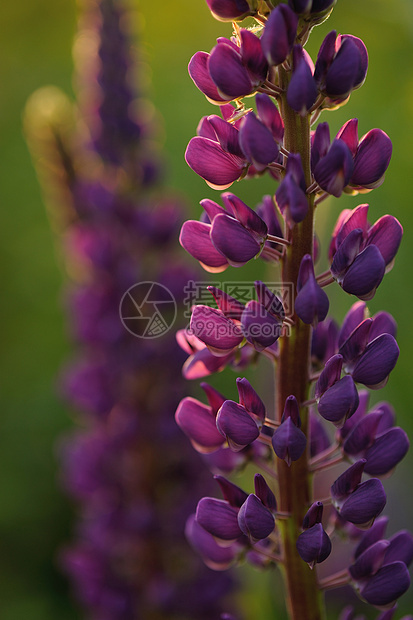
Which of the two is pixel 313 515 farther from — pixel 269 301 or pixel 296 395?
pixel 269 301

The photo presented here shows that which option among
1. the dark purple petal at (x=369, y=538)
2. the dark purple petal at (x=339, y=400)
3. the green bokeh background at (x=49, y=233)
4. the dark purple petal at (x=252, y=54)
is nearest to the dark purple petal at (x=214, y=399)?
the dark purple petal at (x=339, y=400)

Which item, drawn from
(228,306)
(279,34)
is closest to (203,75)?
(279,34)

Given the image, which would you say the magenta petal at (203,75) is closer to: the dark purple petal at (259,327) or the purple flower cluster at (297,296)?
the purple flower cluster at (297,296)

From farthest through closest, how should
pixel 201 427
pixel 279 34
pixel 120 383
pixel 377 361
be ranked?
pixel 120 383
pixel 201 427
pixel 377 361
pixel 279 34

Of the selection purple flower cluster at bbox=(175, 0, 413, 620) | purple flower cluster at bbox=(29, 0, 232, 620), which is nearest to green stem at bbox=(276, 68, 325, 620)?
purple flower cluster at bbox=(175, 0, 413, 620)

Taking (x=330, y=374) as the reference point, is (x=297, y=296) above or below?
above

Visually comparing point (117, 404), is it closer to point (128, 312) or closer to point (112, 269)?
point (128, 312)

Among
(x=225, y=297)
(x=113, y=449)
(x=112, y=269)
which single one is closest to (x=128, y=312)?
(x=112, y=269)
